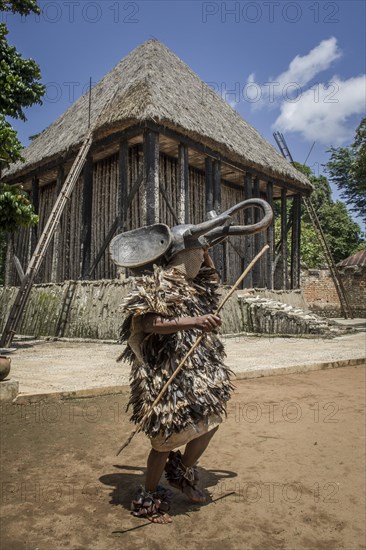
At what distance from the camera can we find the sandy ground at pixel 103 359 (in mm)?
4680

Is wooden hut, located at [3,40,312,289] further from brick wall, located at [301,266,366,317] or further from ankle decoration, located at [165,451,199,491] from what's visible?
brick wall, located at [301,266,366,317]

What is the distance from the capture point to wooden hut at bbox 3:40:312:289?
9039mm

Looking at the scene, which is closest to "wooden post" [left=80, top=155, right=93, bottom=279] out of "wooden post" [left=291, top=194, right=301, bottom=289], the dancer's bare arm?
"wooden post" [left=291, top=194, right=301, bottom=289]

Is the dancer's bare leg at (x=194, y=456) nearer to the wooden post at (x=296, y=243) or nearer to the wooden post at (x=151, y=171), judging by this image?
the wooden post at (x=151, y=171)

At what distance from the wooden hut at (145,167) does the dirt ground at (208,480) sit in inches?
218

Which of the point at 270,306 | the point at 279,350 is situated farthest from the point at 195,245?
the point at 270,306

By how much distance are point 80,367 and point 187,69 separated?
10366 millimetres

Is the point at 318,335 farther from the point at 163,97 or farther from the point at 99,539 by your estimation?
the point at 99,539

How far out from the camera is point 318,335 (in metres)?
10.1

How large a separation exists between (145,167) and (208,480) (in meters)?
7.22

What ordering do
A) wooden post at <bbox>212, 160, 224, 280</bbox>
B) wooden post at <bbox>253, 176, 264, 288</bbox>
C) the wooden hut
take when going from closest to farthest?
the wooden hut < wooden post at <bbox>212, 160, 224, 280</bbox> < wooden post at <bbox>253, 176, 264, 288</bbox>

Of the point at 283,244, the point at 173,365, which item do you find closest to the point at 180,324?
the point at 173,365

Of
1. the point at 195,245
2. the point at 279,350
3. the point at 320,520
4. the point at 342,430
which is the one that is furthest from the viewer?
the point at 279,350

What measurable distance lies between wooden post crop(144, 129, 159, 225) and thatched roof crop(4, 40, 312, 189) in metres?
0.42
